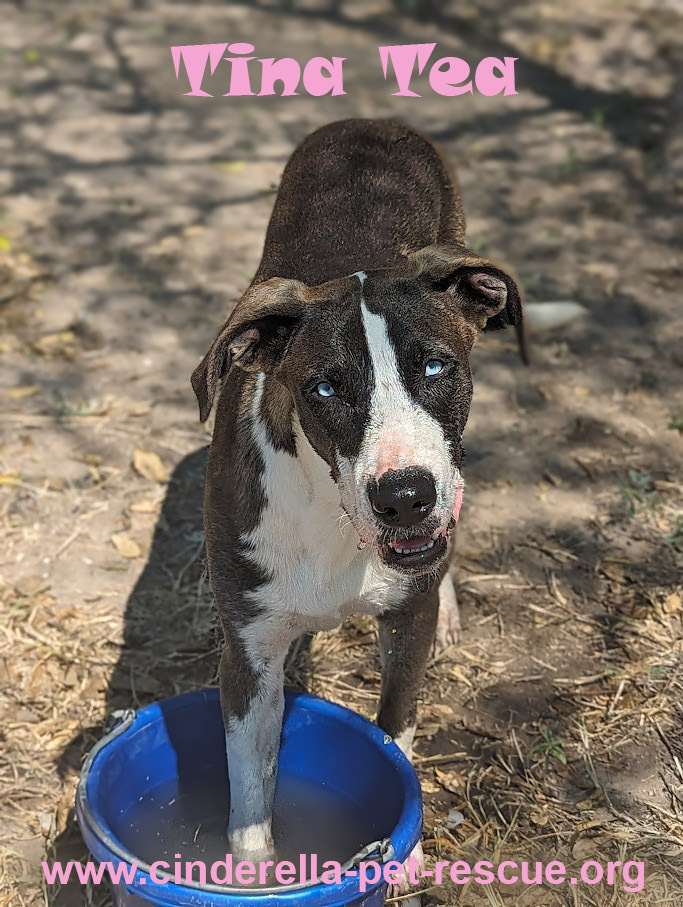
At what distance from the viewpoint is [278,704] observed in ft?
11.2

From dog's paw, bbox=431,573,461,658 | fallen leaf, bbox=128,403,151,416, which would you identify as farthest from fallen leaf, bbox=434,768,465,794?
fallen leaf, bbox=128,403,151,416

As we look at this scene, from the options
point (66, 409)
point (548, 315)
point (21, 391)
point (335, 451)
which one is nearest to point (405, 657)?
point (335, 451)

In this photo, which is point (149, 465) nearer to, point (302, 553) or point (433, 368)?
point (302, 553)

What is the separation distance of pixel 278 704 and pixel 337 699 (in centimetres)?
75

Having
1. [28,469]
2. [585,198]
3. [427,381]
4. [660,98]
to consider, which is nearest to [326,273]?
[427,381]

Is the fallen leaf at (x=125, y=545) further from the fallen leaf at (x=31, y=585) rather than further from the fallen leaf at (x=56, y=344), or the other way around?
the fallen leaf at (x=56, y=344)

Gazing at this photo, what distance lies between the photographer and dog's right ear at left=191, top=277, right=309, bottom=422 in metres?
2.94

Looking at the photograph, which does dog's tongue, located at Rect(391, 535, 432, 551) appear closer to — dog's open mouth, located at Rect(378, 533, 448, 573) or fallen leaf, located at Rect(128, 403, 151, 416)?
dog's open mouth, located at Rect(378, 533, 448, 573)

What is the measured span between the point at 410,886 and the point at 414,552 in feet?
3.90

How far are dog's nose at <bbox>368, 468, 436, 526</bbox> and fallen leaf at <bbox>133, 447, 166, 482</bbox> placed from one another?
2534 millimetres

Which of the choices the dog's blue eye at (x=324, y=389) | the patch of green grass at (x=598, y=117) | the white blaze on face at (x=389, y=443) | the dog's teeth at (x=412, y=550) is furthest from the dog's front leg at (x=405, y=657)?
the patch of green grass at (x=598, y=117)

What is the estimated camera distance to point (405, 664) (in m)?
3.50

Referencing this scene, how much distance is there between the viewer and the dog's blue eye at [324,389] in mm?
2865

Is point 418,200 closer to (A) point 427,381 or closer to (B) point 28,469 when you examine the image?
(A) point 427,381
